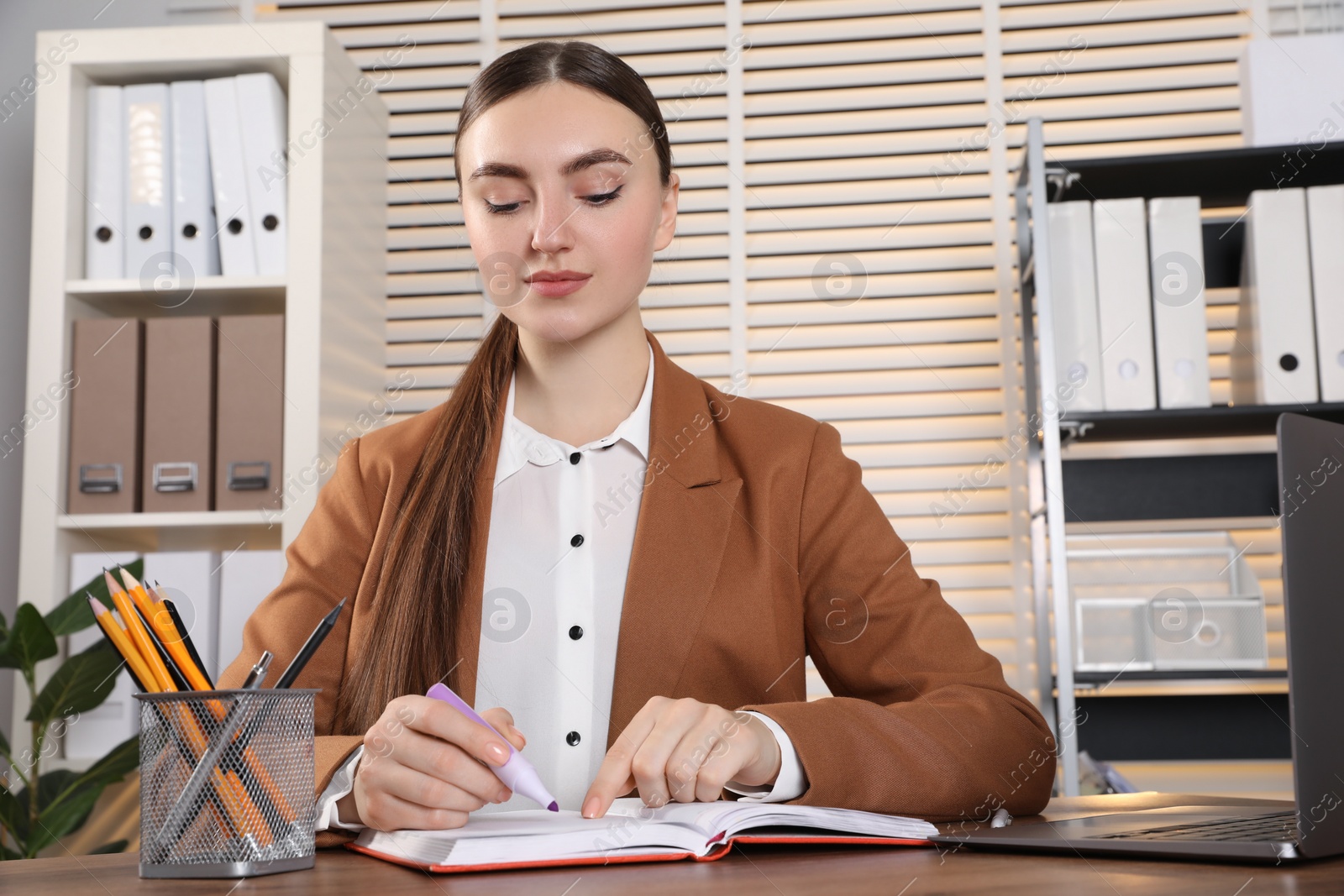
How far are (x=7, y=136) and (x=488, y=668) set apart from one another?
2.01m

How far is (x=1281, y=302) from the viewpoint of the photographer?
2074 mm

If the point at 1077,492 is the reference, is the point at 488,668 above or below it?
below

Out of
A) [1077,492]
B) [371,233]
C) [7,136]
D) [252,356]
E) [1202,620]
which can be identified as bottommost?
[1202,620]

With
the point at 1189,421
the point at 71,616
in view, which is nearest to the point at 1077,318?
the point at 1189,421

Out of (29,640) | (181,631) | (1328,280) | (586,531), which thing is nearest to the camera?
(181,631)

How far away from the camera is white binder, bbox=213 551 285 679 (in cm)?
210

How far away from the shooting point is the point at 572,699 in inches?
45.8

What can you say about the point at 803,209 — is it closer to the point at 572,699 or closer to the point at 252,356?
the point at 252,356

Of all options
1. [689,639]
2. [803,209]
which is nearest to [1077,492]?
[803,209]

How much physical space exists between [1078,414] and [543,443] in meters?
1.22

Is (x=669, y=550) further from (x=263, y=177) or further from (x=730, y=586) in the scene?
(x=263, y=177)

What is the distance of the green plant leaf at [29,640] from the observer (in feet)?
6.00

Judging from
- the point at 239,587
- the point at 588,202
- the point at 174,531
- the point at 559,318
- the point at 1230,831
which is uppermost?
the point at 588,202

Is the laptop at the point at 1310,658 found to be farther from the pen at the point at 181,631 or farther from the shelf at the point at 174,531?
the shelf at the point at 174,531
